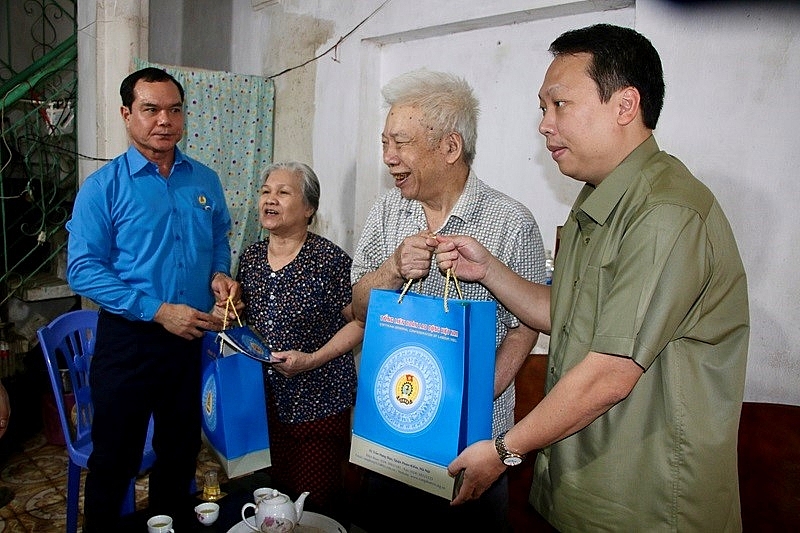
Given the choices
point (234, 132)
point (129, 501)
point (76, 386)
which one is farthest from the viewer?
point (234, 132)

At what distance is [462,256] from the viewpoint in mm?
1532

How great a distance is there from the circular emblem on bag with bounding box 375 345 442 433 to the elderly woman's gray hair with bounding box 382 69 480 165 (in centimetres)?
59

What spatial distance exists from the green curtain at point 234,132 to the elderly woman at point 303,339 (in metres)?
1.47

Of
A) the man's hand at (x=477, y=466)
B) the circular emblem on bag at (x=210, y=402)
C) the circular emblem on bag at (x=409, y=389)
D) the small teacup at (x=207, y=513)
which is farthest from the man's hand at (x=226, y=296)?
the man's hand at (x=477, y=466)

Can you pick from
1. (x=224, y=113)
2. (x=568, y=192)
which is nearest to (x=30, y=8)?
(x=224, y=113)

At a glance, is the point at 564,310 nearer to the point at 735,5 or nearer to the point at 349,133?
the point at 735,5

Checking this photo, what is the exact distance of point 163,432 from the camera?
2.48m

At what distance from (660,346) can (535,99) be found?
1851 millimetres

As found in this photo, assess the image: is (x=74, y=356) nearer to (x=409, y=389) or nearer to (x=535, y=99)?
(x=409, y=389)

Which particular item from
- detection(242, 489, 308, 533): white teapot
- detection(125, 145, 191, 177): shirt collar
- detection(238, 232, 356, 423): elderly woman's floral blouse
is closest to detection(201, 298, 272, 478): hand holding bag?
detection(238, 232, 356, 423): elderly woman's floral blouse

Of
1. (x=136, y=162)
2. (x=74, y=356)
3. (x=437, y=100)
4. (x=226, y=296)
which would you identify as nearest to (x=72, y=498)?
(x=74, y=356)

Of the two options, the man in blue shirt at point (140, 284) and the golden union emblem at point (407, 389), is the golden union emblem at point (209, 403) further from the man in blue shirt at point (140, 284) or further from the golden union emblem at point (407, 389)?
the golden union emblem at point (407, 389)

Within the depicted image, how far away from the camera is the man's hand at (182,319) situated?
2.24 meters

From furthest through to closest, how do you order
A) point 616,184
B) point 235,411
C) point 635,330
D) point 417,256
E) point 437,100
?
point 235,411, point 437,100, point 417,256, point 616,184, point 635,330
